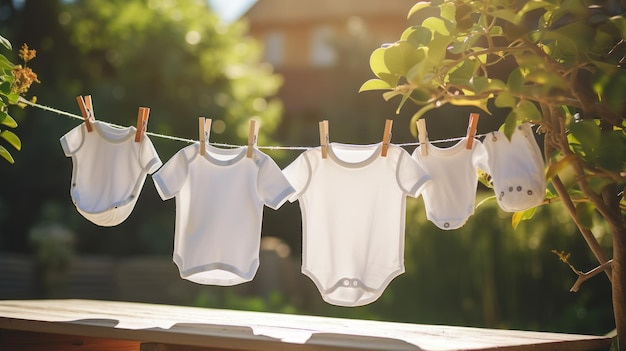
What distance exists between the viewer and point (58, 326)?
84.6 inches

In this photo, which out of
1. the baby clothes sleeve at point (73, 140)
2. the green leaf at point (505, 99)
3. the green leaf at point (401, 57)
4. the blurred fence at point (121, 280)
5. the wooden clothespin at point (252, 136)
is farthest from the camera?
the blurred fence at point (121, 280)

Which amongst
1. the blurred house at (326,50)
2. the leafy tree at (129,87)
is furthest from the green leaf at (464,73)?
the blurred house at (326,50)

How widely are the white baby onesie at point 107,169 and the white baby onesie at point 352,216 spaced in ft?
1.82

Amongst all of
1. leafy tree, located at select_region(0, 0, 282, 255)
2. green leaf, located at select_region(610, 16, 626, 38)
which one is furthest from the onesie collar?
leafy tree, located at select_region(0, 0, 282, 255)

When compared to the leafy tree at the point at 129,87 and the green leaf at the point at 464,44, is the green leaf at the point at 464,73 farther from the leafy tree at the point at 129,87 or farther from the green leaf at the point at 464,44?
the leafy tree at the point at 129,87

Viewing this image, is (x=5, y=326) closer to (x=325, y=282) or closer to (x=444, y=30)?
(x=325, y=282)

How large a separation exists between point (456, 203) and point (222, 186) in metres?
0.83

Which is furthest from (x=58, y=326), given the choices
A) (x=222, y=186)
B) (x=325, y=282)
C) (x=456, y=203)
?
(x=456, y=203)

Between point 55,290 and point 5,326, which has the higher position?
point 5,326

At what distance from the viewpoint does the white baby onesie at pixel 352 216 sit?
246cm

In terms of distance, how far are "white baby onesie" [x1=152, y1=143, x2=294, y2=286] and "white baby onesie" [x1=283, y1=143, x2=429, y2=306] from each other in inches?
4.6

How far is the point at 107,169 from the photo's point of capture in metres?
2.64

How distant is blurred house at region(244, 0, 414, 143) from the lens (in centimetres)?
1022

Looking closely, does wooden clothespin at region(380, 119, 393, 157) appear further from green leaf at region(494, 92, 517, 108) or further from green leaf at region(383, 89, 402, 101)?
green leaf at region(494, 92, 517, 108)
